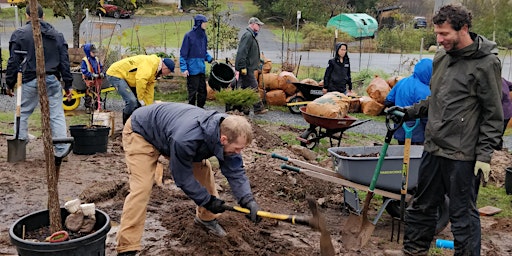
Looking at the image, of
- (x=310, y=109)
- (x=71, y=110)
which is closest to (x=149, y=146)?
(x=310, y=109)

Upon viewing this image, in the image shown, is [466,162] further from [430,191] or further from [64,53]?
[64,53]

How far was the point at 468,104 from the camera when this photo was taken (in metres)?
3.73

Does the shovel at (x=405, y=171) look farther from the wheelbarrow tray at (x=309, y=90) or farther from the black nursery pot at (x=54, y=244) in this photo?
the wheelbarrow tray at (x=309, y=90)

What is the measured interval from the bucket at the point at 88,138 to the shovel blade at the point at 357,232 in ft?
12.4

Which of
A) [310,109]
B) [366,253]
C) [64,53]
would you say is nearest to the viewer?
[366,253]

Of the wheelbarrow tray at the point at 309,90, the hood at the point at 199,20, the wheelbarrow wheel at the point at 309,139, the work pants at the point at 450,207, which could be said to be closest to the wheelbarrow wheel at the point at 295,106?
the wheelbarrow tray at the point at 309,90

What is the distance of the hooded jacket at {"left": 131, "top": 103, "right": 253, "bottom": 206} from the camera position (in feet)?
11.3

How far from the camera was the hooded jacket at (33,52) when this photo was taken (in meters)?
6.14

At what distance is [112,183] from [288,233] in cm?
205

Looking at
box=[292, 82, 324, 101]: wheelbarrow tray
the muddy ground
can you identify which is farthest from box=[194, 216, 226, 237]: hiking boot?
box=[292, 82, 324, 101]: wheelbarrow tray

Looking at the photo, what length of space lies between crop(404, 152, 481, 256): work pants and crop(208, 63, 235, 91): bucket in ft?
22.4

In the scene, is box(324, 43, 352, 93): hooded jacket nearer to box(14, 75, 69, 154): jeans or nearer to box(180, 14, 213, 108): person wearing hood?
box(180, 14, 213, 108): person wearing hood

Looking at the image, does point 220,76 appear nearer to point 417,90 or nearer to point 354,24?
point 417,90

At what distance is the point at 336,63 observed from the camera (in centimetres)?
984
